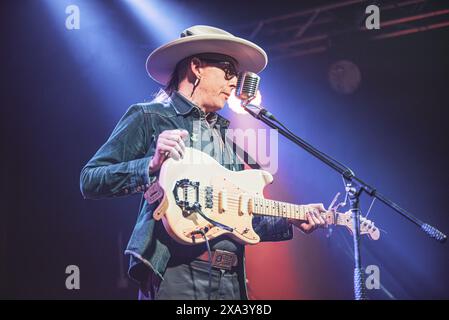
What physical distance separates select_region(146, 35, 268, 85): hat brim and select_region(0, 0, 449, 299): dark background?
183 cm

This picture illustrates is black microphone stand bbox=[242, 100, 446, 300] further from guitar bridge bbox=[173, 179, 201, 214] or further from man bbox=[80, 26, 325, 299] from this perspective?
guitar bridge bbox=[173, 179, 201, 214]

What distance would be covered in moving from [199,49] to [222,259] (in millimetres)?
1226

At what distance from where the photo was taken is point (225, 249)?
268 cm

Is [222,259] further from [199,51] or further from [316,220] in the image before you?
[199,51]

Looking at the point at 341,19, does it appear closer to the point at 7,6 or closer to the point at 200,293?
the point at 7,6

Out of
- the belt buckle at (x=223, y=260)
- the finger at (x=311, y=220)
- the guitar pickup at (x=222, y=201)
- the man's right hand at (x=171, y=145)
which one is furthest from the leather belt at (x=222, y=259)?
the finger at (x=311, y=220)

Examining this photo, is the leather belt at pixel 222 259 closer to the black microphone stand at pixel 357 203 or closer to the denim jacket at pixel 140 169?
the denim jacket at pixel 140 169

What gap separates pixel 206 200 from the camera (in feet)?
8.59

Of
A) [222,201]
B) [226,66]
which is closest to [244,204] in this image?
[222,201]

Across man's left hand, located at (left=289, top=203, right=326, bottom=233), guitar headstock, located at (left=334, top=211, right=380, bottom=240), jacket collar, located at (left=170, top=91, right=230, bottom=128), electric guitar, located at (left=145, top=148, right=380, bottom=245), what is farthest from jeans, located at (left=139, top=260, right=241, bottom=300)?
guitar headstock, located at (left=334, top=211, right=380, bottom=240)

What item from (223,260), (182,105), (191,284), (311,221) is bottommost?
(191,284)

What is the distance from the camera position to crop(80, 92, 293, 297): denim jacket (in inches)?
97.0

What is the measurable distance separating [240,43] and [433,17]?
9.75 feet
